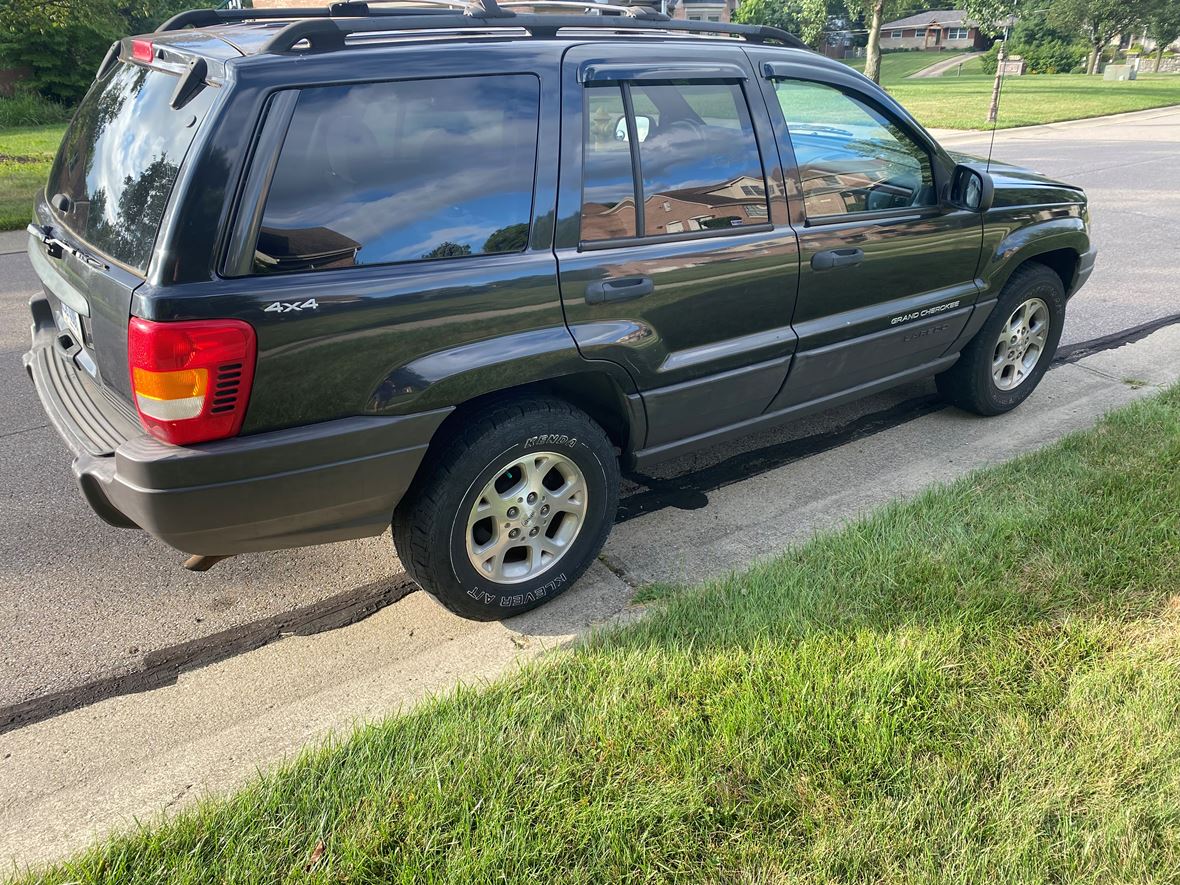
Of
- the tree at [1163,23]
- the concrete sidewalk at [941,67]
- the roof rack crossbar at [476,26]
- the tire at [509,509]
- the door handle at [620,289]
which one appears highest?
the tree at [1163,23]

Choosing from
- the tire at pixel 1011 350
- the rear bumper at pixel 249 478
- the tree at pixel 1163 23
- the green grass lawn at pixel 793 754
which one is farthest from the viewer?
the tree at pixel 1163 23

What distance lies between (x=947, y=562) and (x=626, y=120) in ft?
6.61

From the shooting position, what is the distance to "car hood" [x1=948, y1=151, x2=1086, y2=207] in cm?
447

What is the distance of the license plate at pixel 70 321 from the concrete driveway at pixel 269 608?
935mm

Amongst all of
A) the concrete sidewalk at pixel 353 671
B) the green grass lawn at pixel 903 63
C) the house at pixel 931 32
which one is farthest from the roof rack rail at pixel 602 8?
the house at pixel 931 32

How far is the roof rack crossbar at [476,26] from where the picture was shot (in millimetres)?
2666

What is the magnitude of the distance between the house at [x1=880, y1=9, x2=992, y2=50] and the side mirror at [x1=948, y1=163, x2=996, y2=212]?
289 feet

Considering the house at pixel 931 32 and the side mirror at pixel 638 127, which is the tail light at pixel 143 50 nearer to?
the side mirror at pixel 638 127

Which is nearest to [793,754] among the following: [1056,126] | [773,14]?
[1056,126]

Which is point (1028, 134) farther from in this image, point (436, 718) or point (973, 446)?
point (436, 718)

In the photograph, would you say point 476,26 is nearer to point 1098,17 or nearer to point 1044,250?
point 1044,250

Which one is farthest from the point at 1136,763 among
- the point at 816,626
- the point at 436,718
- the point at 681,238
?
the point at 681,238

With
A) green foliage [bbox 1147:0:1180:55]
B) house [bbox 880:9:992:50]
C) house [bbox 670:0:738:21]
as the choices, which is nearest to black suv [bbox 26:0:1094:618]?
house [bbox 670:0:738:21]

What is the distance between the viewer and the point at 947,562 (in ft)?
11.1
